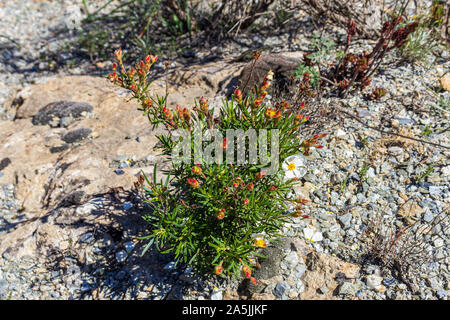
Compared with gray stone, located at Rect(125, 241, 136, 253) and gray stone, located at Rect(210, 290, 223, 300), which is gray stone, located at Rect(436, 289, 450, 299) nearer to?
gray stone, located at Rect(210, 290, 223, 300)

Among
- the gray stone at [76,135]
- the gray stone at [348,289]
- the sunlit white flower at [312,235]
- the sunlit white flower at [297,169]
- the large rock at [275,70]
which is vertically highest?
the large rock at [275,70]

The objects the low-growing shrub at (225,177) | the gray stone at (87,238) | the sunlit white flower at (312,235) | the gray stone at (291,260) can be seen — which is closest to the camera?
the low-growing shrub at (225,177)

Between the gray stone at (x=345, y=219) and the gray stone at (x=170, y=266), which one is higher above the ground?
the gray stone at (x=345, y=219)

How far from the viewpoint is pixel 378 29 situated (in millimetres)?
4840

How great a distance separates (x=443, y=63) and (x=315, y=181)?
2.63 meters

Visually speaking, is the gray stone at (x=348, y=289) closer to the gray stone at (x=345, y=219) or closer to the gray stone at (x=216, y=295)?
the gray stone at (x=345, y=219)

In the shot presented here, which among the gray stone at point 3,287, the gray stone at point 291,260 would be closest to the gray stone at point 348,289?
the gray stone at point 291,260

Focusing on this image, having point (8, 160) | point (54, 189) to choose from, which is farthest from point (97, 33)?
point (54, 189)

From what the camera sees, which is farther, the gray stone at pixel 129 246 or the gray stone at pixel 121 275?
the gray stone at pixel 129 246

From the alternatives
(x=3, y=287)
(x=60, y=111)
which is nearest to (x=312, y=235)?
(x=3, y=287)

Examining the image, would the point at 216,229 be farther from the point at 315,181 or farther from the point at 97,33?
the point at 97,33

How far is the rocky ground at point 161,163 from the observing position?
2.91m

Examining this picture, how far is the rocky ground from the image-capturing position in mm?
2906

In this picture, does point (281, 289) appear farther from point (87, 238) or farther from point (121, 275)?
point (87, 238)
